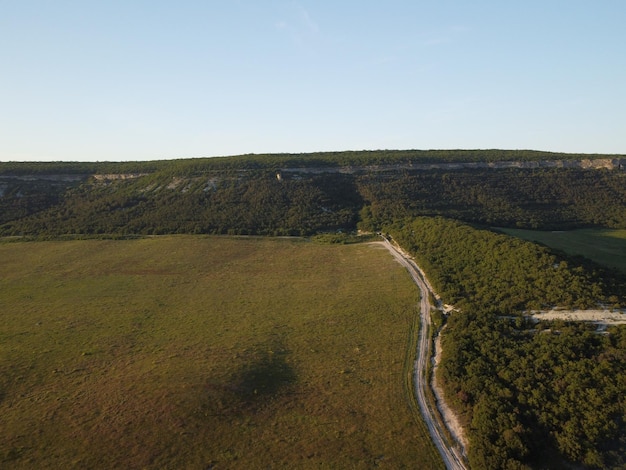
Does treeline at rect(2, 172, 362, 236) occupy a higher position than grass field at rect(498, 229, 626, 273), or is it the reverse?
treeline at rect(2, 172, 362, 236)

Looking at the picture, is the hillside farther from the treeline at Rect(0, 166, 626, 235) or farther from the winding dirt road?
the winding dirt road

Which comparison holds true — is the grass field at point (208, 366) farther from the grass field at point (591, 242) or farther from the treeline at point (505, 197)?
the treeline at point (505, 197)

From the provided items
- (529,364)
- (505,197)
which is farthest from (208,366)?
(505,197)

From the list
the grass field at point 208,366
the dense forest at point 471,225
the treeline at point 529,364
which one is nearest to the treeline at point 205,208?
the dense forest at point 471,225

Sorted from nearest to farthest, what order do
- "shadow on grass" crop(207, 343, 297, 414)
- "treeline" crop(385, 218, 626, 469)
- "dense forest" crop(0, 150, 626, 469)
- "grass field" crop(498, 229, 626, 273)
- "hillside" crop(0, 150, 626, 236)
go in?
1. "treeline" crop(385, 218, 626, 469)
2. "dense forest" crop(0, 150, 626, 469)
3. "shadow on grass" crop(207, 343, 297, 414)
4. "grass field" crop(498, 229, 626, 273)
5. "hillside" crop(0, 150, 626, 236)

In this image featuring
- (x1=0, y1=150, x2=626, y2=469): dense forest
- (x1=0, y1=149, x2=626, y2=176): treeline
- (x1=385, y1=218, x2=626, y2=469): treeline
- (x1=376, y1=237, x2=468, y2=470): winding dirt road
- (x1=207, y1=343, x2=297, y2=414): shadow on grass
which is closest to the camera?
(x1=385, y1=218, x2=626, y2=469): treeline

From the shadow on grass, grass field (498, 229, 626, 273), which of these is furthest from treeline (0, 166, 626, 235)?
the shadow on grass

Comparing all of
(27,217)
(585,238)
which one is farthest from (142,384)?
(27,217)
